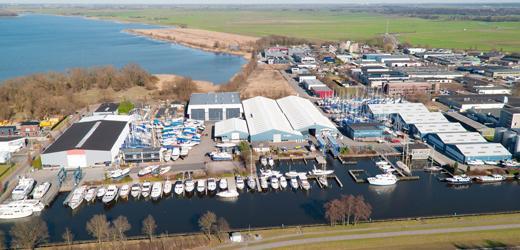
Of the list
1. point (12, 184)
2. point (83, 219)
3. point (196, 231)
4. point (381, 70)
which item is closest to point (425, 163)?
point (196, 231)

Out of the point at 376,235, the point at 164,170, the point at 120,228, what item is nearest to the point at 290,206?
the point at 376,235

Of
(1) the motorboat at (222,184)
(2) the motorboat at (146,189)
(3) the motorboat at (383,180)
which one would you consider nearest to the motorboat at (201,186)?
(1) the motorboat at (222,184)

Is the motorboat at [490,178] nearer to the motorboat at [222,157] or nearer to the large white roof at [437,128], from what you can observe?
the large white roof at [437,128]

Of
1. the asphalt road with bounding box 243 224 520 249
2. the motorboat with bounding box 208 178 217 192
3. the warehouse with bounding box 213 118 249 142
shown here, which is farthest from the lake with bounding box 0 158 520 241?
the warehouse with bounding box 213 118 249 142

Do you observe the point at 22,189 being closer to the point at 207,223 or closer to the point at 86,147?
the point at 86,147

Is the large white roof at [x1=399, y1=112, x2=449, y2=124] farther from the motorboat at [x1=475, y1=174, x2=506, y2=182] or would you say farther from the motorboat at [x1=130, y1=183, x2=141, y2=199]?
the motorboat at [x1=130, y1=183, x2=141, y2=199]

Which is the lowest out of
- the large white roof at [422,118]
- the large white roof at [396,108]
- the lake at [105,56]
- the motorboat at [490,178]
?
the motorboat at [490,178]

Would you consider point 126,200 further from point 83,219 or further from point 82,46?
point 82,46
